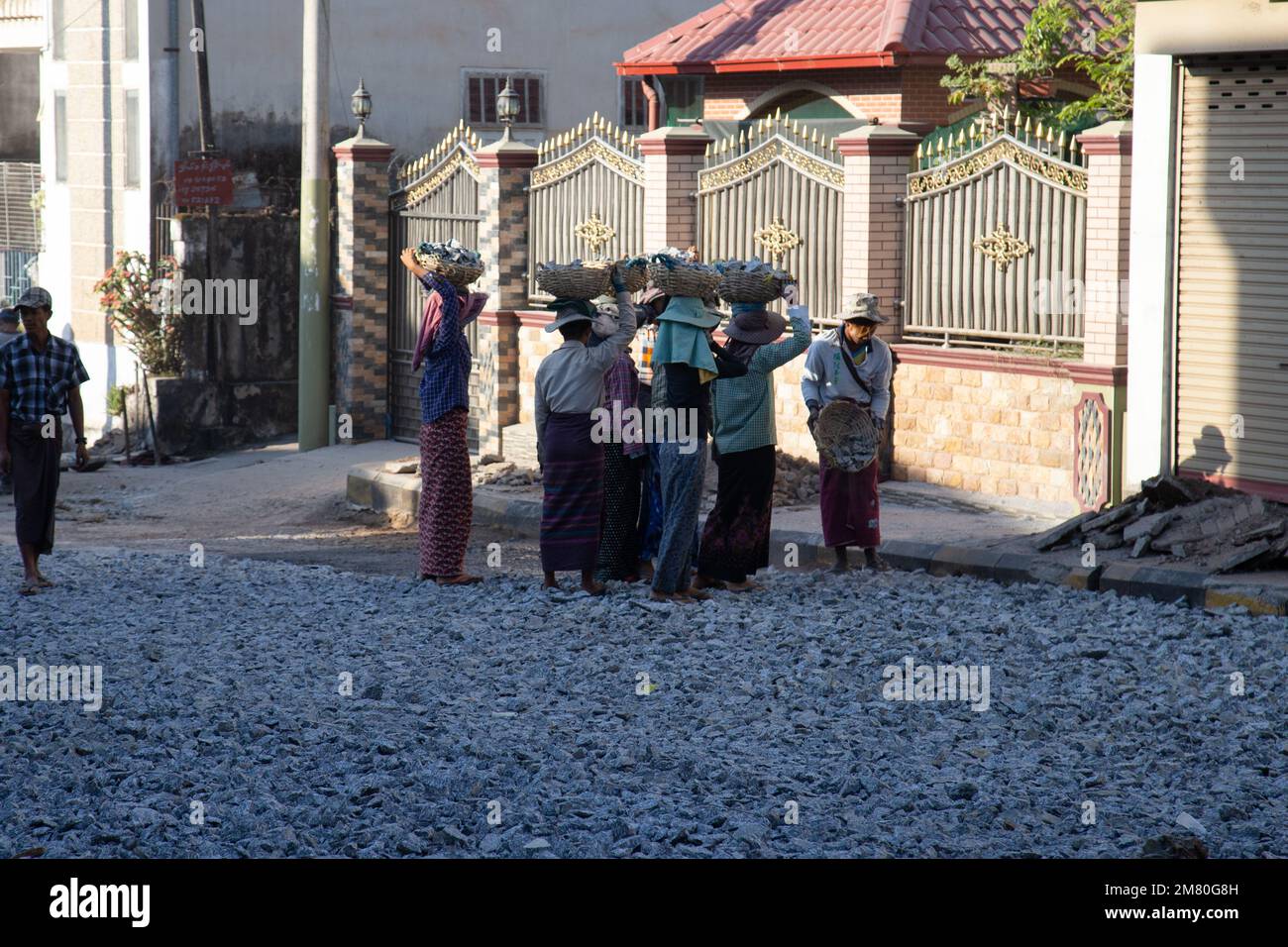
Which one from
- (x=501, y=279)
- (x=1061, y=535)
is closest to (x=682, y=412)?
(x=1061, y=535)

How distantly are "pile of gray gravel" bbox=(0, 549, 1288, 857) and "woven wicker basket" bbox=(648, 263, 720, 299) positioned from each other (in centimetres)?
168

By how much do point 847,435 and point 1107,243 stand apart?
8.86 feet

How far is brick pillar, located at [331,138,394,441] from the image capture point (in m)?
17.5

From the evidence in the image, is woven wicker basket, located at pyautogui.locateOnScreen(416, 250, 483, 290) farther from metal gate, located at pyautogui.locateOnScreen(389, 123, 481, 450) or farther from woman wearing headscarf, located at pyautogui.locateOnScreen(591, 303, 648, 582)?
metal gate, located at pyautogui.locateOnScreen(389, 123, 481, 450)

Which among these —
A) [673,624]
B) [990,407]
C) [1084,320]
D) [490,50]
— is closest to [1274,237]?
[1084,320]

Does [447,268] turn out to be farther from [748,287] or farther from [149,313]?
[149,313]

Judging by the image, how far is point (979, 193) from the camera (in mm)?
12711

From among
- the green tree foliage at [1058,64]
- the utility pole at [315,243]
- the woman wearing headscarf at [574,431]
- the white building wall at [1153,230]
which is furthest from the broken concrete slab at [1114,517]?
the utility pole at [315,243]

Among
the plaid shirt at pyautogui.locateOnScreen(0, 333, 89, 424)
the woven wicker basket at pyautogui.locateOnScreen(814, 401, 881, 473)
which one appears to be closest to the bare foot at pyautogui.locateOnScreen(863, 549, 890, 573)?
the woven wicker basket at pyautogui.locateOnScreen(814, 401, 881, 473)

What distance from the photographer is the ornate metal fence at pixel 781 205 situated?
542 inches

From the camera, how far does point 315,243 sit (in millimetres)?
17281

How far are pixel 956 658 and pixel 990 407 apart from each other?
Answer: 4.56 metres

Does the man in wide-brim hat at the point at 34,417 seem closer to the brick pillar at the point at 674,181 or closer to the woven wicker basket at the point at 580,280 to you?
the woven wicker basket at the point at 580,280

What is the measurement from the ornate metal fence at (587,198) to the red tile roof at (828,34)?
18.1 ft
